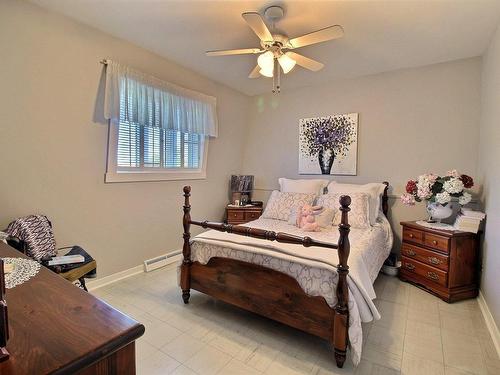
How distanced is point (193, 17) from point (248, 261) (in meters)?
2.08

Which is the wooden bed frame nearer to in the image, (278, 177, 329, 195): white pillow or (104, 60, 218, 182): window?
(104, 60, 218, 182): window

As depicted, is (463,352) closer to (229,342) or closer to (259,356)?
(259,356)

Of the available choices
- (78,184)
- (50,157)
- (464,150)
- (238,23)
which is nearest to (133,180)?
(78,184)

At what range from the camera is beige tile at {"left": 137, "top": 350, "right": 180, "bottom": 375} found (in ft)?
5.43

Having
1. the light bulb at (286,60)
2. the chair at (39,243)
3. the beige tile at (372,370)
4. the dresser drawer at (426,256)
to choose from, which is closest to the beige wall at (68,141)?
the chair at (39,243)

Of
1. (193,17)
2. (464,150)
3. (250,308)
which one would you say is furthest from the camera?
(464,150)

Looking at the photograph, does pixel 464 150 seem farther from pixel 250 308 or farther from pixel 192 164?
pixel 192 164

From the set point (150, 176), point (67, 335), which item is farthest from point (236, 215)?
point (67, 335)

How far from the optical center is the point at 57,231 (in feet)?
7.93

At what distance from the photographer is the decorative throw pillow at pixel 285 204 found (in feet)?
10.6

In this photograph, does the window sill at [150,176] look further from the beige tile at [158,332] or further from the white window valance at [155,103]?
the beige tile at [158,332]

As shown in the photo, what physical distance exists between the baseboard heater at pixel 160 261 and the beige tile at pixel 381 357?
2.39 m

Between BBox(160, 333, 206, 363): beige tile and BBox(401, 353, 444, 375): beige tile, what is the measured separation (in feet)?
4.38

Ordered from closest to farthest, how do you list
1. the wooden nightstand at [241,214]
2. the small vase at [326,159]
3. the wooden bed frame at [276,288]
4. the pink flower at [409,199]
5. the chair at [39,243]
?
the wooden bed frame at [276,288] → the chair at [39,243] → the pink flower at [409,199] → the small vase at [326,159] → the wooden nightstand at [241,214]
